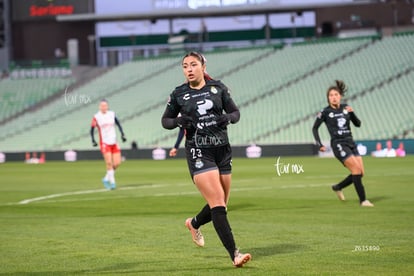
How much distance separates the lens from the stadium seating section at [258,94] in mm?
52375

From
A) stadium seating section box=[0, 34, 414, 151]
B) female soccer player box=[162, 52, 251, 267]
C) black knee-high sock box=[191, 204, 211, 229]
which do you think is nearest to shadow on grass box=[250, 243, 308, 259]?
black knee-high sock box=[191, 204, 211, 229]

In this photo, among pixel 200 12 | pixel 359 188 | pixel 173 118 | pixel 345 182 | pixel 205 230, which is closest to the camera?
pixel 173 118

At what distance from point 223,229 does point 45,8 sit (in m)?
60.8

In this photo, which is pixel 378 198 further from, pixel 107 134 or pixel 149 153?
pixel 149 153

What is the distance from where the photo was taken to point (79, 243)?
13812 millimetres

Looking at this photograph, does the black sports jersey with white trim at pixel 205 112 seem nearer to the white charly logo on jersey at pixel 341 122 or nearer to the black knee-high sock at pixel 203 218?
the black knee-high sock at pixel 203 218

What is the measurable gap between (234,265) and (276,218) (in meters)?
6.24

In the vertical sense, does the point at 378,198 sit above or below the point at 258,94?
above

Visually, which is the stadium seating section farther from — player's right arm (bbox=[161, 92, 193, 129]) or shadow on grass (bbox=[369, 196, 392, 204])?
player's right arm (bbox=[161, 92, 193, 129])

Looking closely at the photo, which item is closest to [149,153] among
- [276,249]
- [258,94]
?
[258,94]

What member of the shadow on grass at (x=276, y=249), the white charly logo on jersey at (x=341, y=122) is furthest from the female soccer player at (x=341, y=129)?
the shadow on grass at (x=276, y=249)

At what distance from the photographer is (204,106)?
11.3 metres

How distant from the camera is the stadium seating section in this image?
5238 centimetres

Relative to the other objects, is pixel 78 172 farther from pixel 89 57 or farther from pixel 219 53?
pixel 89 57
